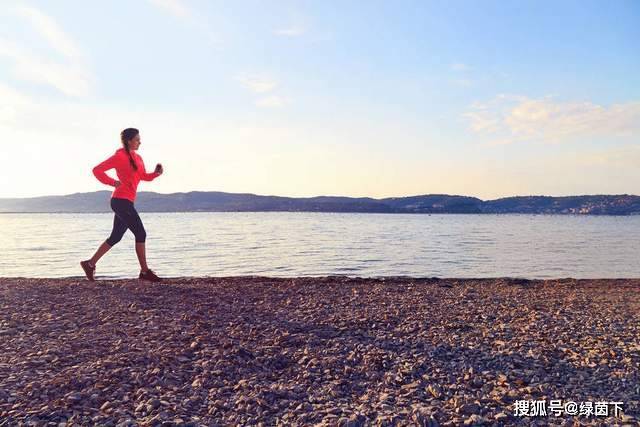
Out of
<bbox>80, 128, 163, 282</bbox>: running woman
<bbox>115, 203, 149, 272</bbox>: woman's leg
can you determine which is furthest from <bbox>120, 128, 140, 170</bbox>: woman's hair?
<bbox>115, 203, 149, 272</bbox>: woman's leg

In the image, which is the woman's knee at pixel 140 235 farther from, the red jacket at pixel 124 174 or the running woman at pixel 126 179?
the red jacket at pixel 124 174

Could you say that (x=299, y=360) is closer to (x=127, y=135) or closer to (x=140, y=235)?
(x=140, y=235)

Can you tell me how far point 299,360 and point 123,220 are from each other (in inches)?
234

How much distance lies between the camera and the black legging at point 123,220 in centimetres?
1027

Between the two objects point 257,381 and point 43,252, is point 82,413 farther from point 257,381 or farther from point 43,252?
point 43,252

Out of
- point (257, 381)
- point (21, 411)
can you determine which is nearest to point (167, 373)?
point (257, 381)

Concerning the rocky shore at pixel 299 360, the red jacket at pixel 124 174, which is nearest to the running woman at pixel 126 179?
the red jacket at pixel 124 174

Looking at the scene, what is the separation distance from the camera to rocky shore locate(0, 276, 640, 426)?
4.62 m

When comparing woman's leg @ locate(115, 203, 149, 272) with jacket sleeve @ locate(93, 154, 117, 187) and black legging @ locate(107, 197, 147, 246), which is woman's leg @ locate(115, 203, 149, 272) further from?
Answer: jacket sleeve @ locate(93, 154, 117, 187)

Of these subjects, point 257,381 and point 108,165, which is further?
point 108,165

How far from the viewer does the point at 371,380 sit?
5.48m

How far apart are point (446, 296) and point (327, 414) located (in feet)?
22.7

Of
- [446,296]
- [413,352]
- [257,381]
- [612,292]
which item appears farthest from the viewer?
[612,292]

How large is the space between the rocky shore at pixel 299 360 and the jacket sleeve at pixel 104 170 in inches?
83.5
